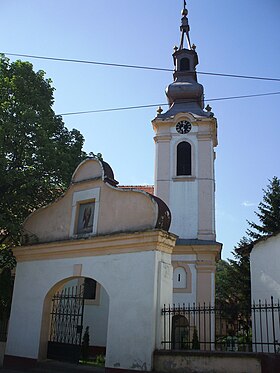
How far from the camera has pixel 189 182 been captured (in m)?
23.0

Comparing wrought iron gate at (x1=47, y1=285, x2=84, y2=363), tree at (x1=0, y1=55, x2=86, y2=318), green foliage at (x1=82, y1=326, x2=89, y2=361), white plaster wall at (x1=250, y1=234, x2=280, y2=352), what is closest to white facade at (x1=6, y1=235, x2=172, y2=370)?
wrought iron gate at (x1=47, y1=285, x2=84, y2=363)

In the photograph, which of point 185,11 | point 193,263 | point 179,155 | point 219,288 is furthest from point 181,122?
point 219,288

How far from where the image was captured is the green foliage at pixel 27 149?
1316 centimetres

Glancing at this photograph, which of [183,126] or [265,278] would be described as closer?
[265,278]

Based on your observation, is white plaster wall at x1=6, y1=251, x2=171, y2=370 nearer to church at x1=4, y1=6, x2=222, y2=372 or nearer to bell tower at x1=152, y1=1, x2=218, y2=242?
church at x1=4, y1=6, x2=222, y2=372

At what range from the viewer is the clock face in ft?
79.6

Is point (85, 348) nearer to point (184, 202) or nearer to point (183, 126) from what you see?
point (184, 202)

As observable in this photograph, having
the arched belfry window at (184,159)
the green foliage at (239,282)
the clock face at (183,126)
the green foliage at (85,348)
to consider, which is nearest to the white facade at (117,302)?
the green foliage at (85,348)

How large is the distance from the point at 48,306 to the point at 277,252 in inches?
300

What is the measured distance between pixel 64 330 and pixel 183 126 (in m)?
15.2

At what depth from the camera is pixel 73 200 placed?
Answer: 1270cm

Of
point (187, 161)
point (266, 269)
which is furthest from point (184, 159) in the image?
point (266, 269)

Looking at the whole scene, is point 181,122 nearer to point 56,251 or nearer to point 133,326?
point 56,251

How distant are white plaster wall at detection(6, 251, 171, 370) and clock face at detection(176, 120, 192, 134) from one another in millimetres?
14123
